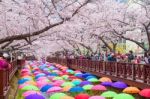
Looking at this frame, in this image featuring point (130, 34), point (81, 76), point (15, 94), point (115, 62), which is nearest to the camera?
point (15, 94)

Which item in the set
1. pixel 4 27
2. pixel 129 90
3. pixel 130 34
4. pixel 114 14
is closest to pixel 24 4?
pixel 4 27

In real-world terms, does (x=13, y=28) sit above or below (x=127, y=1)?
below

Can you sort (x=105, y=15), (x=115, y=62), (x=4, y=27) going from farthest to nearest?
(x=105, y=15), (x=115, y=62), (x=4, y=27)

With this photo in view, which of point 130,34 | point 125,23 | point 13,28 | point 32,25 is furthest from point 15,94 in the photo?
point 130,34

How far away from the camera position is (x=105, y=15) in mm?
30234

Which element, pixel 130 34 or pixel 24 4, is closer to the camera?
pixel 24 4

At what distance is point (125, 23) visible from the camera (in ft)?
103

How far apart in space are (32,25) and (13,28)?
2.69 meters

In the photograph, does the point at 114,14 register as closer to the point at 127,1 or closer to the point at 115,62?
the point at 127,1

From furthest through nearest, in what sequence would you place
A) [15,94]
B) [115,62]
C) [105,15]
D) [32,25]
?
1. [105,15]
2. [115,62]
3. [15,94]
4. [32,25]

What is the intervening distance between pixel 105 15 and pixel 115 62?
4.18m

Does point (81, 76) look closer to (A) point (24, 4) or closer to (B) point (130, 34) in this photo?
(B) point (130, 34)

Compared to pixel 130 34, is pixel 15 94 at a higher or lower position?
lower

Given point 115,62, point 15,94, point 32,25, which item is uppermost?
point 32,25
